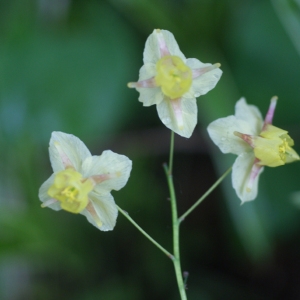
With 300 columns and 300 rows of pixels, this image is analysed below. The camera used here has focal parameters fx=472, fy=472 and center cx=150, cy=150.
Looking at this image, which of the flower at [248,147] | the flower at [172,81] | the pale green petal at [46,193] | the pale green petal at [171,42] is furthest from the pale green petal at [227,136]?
the pale green petal at [46,193]

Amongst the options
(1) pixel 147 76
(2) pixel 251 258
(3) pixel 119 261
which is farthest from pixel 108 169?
(2) pixel 251 258

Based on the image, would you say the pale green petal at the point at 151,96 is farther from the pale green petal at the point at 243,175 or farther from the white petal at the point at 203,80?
the pale green petal at the point at 243,175

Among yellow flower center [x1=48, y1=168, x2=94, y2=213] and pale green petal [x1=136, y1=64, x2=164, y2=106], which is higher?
pale green petal [x1=136, y1=64, x2=164, y2=106]

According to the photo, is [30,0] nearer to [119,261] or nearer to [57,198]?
[119,261]

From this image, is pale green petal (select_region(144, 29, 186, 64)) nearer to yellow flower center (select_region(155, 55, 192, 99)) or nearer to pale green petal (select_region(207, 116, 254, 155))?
yellow flower center (select_region(155, 55, 192, 99))

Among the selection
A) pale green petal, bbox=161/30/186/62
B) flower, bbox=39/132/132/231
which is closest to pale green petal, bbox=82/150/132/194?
flower, bbox=39/132/132/231
